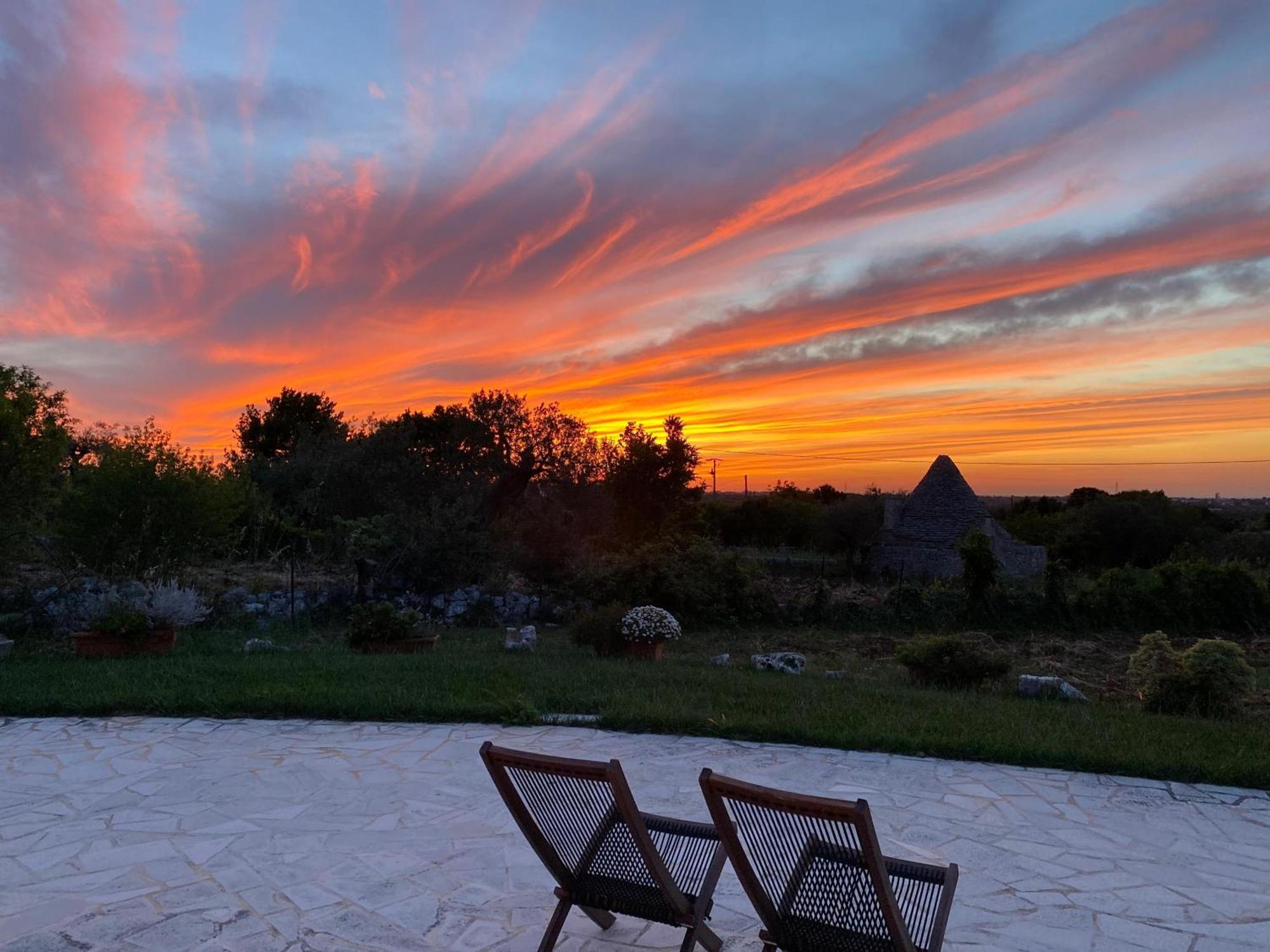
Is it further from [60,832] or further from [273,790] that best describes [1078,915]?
Result: [60,832]

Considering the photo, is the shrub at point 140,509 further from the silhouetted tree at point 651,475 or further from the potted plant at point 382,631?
the silhouetted tree at point 651,475

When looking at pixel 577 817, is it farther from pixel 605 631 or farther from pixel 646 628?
pixel 605 631

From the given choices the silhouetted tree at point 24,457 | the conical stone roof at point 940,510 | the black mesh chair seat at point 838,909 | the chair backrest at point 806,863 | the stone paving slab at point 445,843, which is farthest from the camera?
the conical stone roof at point 940,510

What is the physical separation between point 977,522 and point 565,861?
2320 cm

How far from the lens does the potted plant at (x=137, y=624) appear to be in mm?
10852

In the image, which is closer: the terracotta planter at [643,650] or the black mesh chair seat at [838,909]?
the black mesh chair seat at [838,909]

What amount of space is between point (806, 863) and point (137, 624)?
10297 mm

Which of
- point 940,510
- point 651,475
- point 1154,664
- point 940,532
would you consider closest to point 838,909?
point 1154,664

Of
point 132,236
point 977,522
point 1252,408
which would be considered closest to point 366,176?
point 132,236

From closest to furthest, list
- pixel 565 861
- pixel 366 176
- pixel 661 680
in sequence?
1. pixel 565 861
2. pixel 661 680
3. pixel 366 176

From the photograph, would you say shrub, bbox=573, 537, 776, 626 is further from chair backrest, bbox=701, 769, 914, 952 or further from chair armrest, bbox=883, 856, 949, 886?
chair backrest, bbox=701, 769, 914, 952

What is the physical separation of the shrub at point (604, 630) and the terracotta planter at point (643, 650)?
0.46ft

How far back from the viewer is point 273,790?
5.72 metres

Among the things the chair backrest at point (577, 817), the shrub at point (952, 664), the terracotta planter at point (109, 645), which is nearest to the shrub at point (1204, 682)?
the shrub at point (952, 664)
